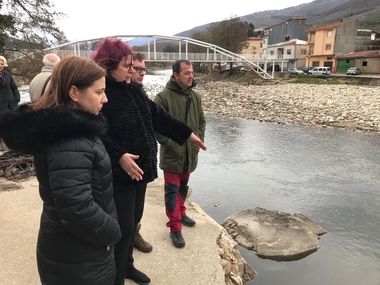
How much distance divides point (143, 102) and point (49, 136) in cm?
85

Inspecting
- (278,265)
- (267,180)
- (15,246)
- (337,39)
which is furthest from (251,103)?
(337,39)

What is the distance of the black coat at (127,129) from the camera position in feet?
5.85

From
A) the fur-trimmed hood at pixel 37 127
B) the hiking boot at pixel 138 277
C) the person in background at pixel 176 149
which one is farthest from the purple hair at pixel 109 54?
the hiking boot at pixel 138 277

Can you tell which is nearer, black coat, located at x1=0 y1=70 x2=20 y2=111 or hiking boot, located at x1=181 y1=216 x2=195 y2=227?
hiking boot, located at x1=181 y1=216 x2=195 y2=227

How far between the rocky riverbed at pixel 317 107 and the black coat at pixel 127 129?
1116 cm

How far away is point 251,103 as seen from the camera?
61.3 feet

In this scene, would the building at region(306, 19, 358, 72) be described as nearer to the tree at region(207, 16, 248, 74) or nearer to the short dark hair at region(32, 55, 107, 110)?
the tree at region(207, 16, 248, 74)

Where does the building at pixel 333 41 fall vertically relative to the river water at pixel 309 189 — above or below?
above

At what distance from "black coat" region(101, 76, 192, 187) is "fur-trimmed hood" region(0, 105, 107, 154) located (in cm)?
47

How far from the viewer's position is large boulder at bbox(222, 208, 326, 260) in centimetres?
383

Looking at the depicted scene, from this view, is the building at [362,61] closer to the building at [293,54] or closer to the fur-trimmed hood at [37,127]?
the building at [293,54]

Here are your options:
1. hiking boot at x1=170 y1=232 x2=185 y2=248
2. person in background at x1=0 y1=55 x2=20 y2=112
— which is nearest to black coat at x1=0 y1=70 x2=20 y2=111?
person in background at x1=0 y1=55 x2=20 y2=112

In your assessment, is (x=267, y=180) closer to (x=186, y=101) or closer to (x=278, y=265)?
(x=278, y=265)

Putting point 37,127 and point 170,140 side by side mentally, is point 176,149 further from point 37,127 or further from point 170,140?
point 37,127
